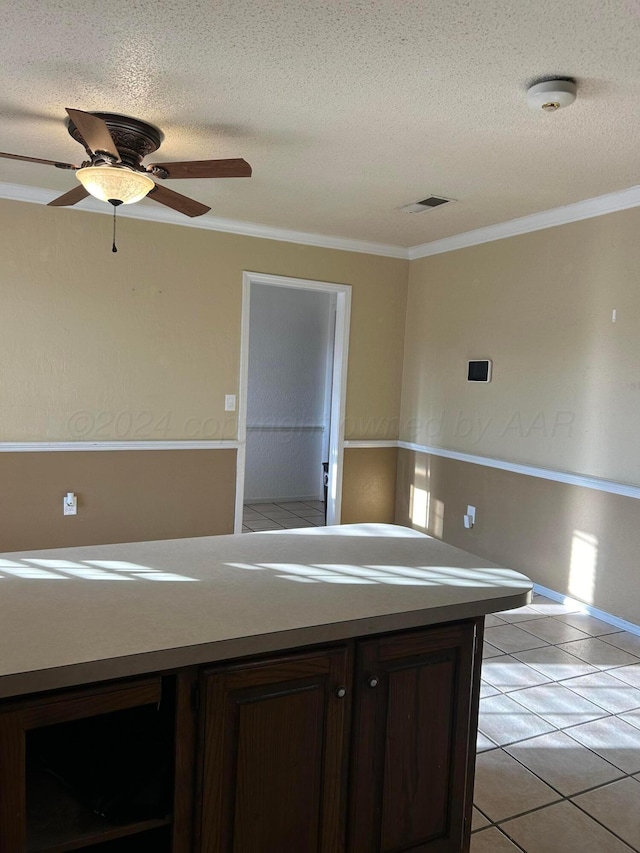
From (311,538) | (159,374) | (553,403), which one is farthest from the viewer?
(159,374)

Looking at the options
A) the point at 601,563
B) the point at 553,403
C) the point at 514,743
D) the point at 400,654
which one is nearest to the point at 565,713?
the point at 514,743

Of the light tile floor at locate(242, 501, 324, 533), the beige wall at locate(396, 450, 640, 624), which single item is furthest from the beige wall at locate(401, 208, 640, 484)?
the light tile floor at locate(242, 501, 324, 533)

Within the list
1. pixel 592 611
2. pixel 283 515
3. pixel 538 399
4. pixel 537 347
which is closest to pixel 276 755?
pixel 592 611

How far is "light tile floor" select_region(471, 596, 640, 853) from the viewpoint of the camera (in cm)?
209

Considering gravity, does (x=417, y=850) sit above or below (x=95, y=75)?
below

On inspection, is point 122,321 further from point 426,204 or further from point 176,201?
point 426,204

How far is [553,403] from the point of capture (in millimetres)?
4250

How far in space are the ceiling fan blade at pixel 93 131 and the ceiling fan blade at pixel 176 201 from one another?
0.41 metres

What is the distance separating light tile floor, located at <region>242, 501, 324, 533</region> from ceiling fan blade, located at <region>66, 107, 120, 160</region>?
383cm

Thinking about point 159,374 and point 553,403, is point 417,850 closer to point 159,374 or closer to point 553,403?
point 553,403

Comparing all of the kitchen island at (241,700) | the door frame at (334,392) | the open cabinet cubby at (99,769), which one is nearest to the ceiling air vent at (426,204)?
the door frame at (334,392)

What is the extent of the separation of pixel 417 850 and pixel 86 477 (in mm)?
3505

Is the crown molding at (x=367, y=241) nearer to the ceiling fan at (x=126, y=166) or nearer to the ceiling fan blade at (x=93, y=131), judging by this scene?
the ceiling fan at (x=126, y=166)

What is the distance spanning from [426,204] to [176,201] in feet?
5.84
